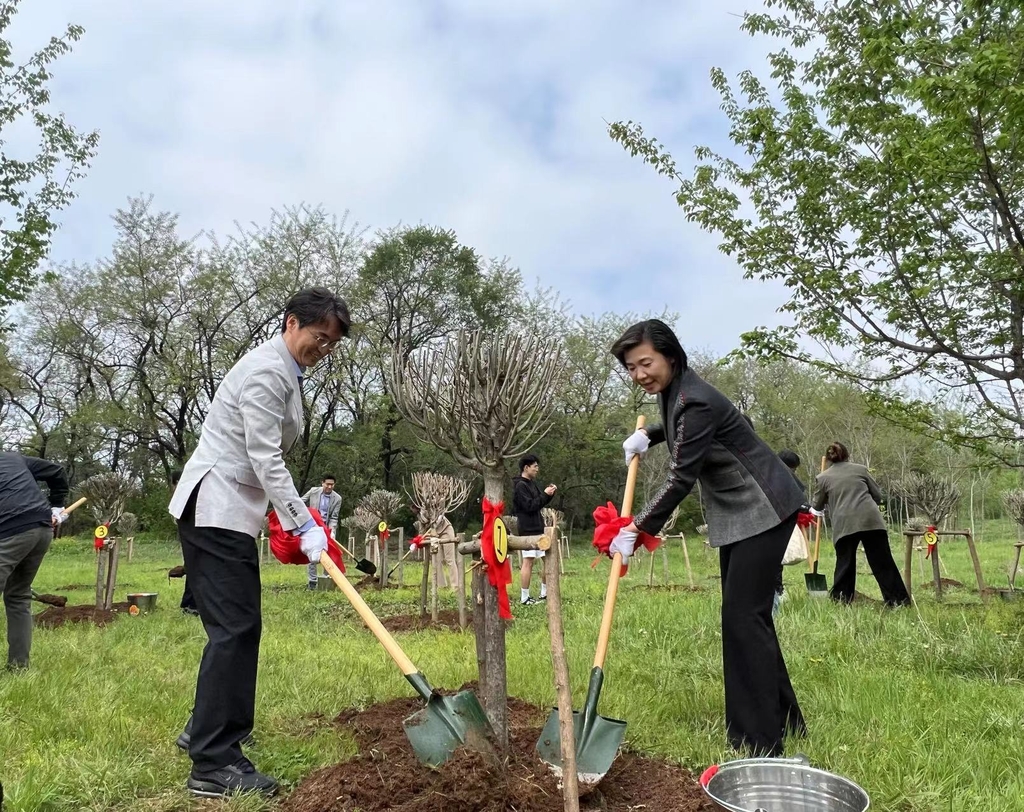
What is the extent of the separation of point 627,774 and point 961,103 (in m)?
3.85

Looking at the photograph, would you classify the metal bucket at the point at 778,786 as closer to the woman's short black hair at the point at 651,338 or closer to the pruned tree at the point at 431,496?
the woman's short black hair at the point at 651,338

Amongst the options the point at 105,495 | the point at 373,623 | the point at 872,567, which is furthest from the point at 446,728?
the point at 105,495

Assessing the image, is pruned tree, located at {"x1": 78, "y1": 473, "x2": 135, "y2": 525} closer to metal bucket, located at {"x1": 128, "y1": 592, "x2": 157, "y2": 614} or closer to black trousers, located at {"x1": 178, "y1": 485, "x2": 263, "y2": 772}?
metal bucket, located at {"x1": 128, "y1": 592, "x2": 157, "y2": 614}

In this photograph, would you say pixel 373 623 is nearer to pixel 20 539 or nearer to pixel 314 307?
pixel 314 307

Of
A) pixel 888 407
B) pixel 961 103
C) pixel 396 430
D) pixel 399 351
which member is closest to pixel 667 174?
pixel 888 407

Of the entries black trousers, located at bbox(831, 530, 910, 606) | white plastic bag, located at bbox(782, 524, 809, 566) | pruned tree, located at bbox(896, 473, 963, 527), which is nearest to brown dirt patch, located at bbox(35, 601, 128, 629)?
white plastic bag, located at bbox(782, 524, 809, 566)

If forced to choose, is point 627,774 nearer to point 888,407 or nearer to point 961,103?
point 961,103

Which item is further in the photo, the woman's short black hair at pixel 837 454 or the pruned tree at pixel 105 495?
the pruned tree at pixel 105 495

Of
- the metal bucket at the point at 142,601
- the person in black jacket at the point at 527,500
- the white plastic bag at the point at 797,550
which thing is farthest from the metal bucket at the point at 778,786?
the metal bucket at the point at 142,601

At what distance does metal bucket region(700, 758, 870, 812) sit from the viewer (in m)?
2.50

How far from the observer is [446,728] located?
2.79 meters

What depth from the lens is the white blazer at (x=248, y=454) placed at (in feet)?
9.75

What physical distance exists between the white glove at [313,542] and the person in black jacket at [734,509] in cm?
120

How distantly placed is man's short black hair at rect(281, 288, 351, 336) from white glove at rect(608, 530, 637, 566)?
1.50 metres
